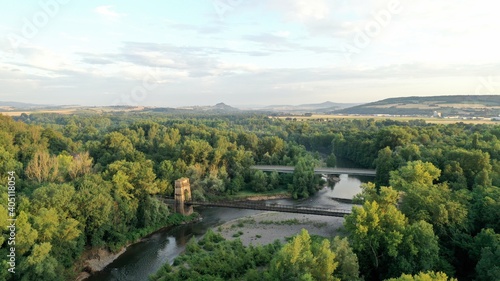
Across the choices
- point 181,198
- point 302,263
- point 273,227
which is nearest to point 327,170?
point 273,227

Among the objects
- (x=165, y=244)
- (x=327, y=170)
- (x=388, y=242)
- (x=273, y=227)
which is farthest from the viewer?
(x=327, y=170)

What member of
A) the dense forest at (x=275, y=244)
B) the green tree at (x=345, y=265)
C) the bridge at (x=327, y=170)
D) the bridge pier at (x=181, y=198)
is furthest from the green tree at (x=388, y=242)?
the bridge at (x=327, y=170)

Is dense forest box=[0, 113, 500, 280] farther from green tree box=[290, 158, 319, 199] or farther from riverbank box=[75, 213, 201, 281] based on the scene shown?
riverbank box=[75, 213, 201, 281]

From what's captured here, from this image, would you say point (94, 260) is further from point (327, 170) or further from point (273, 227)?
point (327, 170)

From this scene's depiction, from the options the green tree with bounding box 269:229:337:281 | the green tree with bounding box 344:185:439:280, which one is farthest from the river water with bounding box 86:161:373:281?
the green tree with bounding box 344:185:439:280

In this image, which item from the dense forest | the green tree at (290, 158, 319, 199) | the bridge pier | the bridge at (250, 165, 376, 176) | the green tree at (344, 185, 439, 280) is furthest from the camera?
the bridge at (250, 165, 376, 176)

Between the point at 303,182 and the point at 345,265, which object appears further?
the point at 303,182

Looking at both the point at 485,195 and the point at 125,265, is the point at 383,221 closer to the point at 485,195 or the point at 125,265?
the point at 485,195
